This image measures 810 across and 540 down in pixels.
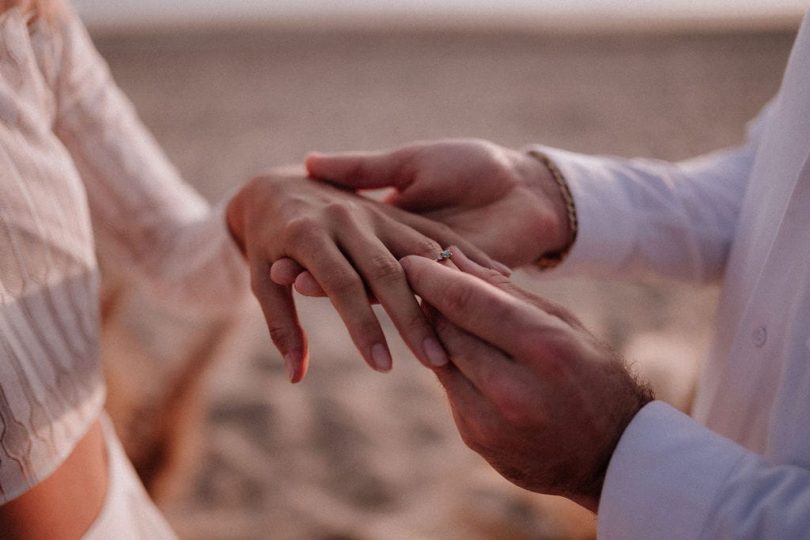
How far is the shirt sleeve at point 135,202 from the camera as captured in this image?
1039mm

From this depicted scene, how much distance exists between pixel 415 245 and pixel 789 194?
56 centimetres

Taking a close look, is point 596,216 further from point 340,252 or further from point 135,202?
point 135,202

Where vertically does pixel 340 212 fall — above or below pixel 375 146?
above

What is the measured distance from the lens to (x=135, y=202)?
1218mm

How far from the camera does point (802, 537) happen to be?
2.33ft

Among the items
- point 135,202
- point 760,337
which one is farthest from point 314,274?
point 760,337

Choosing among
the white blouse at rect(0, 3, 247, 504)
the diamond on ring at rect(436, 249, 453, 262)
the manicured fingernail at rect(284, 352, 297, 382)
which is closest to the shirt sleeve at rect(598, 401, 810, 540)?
the diamond on ring at rect(436, 249, 453, 262)

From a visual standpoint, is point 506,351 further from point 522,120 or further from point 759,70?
point 759,70

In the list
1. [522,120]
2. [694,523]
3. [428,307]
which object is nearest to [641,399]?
[694,523]

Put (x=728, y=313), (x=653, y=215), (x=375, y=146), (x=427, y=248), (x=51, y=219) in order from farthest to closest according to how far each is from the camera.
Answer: (x=375, y=146), (x=653, y=215), (x=728, y=313), (x=427, y=248), (x=51, y=219)

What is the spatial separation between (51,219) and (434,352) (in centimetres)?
56

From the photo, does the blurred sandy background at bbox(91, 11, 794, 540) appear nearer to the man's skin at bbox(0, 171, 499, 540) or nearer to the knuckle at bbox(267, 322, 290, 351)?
the man's skin at bbox(0, 171, 499, 540)

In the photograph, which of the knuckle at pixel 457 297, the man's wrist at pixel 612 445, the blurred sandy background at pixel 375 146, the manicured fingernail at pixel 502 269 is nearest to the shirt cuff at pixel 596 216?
the blurred sandy background at pixel 375 146

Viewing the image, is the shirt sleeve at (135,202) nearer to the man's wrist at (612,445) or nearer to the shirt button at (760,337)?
the man's wrist at (612,445)
